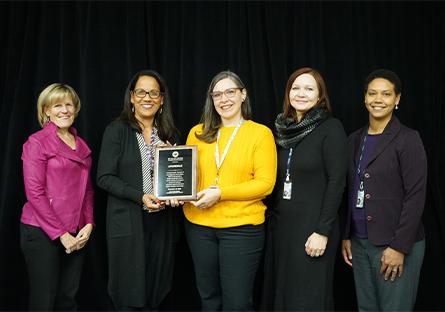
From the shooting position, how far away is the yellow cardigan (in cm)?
225

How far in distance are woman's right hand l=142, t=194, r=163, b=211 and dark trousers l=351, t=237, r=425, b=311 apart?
1.09 m

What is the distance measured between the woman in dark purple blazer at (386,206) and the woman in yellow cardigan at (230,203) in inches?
19.8

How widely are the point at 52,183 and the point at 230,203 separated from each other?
0.97 m

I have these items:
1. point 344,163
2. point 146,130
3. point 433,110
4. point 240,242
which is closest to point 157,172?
point 146,130

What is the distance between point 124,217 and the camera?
7.93ft

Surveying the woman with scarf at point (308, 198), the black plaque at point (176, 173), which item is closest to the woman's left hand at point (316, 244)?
the woman with scarf at point (308, 198)

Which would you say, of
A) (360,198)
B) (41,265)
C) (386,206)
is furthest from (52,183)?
(386,206)

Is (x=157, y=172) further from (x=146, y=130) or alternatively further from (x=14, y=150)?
(x=14, y=150)

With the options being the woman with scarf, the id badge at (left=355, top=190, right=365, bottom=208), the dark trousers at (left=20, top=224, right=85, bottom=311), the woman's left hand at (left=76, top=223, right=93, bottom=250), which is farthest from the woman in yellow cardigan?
the dark trousers at (left=20, top=224, right=85, bottom=311)

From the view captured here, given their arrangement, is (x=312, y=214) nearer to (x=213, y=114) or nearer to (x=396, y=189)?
(x=396, y=189)

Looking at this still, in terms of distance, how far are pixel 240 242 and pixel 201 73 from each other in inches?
53.9

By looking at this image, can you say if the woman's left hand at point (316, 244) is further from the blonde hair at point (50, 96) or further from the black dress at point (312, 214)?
the blonde hair at point (50, 96)

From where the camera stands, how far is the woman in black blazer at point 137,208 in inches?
95.0

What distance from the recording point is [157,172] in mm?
2336
